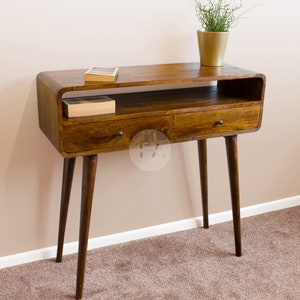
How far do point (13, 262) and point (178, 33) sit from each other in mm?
1146

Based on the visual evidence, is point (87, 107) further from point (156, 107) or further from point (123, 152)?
point (123, 152)

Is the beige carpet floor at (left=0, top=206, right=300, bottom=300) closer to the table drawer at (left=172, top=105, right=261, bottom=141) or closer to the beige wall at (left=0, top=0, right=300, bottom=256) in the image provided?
the beige wall at (left=0, top=0, right=300, bottom=256)

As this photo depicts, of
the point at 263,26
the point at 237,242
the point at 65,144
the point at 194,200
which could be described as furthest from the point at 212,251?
the point at 263,26

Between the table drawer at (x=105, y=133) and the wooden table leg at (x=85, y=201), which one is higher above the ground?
the table drawer at (x=105, y=133)

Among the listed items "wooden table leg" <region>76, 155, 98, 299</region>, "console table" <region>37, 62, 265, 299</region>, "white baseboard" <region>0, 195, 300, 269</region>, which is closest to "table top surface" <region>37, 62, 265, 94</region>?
"console table" <region>37, 62, 265, 299</region>

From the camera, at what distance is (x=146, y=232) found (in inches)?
80.9

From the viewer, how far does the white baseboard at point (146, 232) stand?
1832mm

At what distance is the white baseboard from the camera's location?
183 centimetres

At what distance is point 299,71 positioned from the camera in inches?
85.7

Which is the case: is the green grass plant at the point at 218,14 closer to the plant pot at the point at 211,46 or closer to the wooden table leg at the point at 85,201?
the plant pot at the point at 211,46

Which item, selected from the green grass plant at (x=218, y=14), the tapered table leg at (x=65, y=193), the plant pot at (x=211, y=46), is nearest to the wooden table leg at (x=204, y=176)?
the plant pot at (x=211, y=46)

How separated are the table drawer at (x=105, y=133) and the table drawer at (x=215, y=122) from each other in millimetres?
59

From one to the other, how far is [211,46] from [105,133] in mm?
569

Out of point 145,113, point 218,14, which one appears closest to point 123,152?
point 145,113
